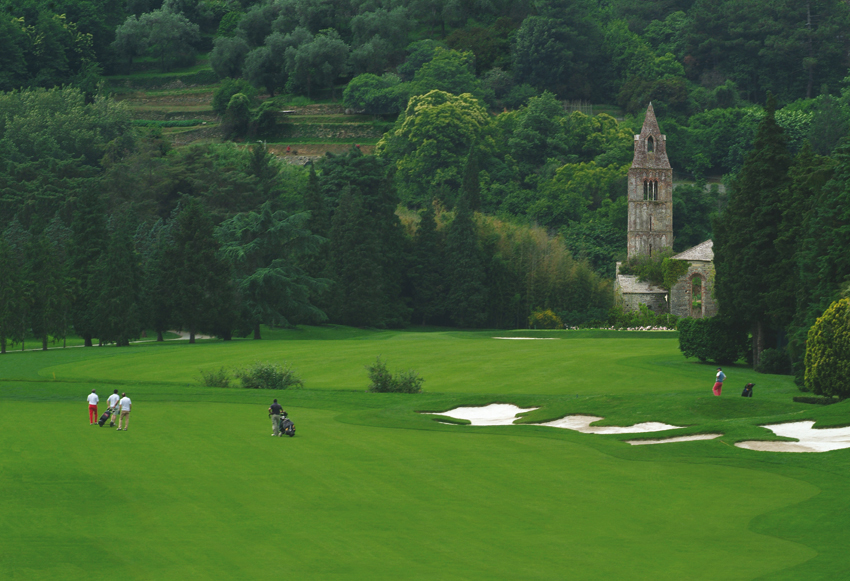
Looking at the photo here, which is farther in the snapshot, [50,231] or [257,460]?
[50,231]

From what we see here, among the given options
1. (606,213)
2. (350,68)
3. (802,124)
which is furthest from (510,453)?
(350,68)

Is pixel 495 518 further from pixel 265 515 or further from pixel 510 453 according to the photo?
pixel 510 453

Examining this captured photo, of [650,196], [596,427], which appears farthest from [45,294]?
[650,196]

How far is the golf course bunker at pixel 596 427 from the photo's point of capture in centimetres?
3594

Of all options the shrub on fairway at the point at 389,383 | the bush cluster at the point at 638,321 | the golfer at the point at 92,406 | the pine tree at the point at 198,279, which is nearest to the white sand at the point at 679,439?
the shrub on fairway at the point at 389,383

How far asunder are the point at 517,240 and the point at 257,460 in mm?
85275

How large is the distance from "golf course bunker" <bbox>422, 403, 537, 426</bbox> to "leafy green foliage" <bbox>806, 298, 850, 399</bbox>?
1052 centimetres

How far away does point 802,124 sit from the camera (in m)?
142

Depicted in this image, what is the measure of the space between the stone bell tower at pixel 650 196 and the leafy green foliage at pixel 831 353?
78.1 meters

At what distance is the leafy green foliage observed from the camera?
39.9 metres

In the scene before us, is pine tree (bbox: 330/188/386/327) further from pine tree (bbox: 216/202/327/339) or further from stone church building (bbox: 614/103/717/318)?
stone church building (bbox: 614/103/717/318)

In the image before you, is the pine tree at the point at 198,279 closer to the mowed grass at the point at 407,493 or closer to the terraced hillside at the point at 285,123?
the mowed grass at the point at 407,493

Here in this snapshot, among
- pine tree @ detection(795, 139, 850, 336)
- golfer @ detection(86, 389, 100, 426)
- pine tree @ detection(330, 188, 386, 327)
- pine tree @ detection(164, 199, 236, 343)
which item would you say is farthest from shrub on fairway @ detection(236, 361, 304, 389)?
pine tree @ detection(330, 188, 386, 327)

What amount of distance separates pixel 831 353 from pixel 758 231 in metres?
13.5
